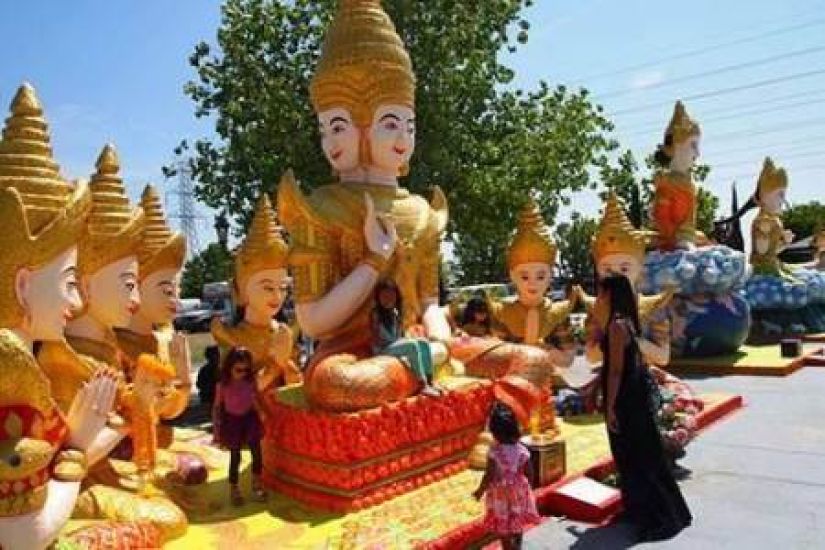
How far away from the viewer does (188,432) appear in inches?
347

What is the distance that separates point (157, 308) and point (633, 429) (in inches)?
139

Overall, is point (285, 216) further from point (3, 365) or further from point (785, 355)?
point (785, 355)

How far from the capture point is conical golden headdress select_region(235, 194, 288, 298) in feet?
22.8

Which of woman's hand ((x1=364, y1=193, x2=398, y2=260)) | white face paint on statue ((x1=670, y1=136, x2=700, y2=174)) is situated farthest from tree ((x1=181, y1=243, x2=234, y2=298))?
woman's hand ((x1=364, y1=193, x2=398, y2=260))

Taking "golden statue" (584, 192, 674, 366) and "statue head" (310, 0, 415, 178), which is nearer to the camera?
"statue head" (310, 0, 415, 178)

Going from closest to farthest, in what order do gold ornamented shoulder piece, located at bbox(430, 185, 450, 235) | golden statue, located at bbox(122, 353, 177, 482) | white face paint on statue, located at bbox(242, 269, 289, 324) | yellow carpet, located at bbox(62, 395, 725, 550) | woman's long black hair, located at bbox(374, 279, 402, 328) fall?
1. yellow carpet, located at bbox(62, 395, 725, 550)
2. golden statue, located at bbox(122, 353, 177, 482)
3. woman's long black hair, located at bbox(374, 279, 402, 328)
4. gold ornamented shoulder piece, located at bbox(430, 185, 450, 235)
5. white face paint on statue, located at bbox(242, 269, 289, 324)

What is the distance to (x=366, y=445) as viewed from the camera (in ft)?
16.7

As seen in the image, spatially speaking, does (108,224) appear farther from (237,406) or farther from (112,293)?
(237,406)

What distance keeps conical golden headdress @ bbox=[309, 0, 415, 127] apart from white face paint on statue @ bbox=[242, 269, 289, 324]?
1.61m

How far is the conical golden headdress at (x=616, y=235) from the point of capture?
26.7ft

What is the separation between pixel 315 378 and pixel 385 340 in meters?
0.66

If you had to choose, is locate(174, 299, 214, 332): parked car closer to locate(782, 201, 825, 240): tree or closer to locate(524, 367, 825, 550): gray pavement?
locate(524, 367, 825, 550): gray pavement

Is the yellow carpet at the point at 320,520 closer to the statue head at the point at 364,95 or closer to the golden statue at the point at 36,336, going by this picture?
the golden statue at the point at 36,336

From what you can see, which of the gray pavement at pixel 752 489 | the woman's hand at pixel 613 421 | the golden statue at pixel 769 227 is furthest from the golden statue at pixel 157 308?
the golden statue at pixel 769 227
